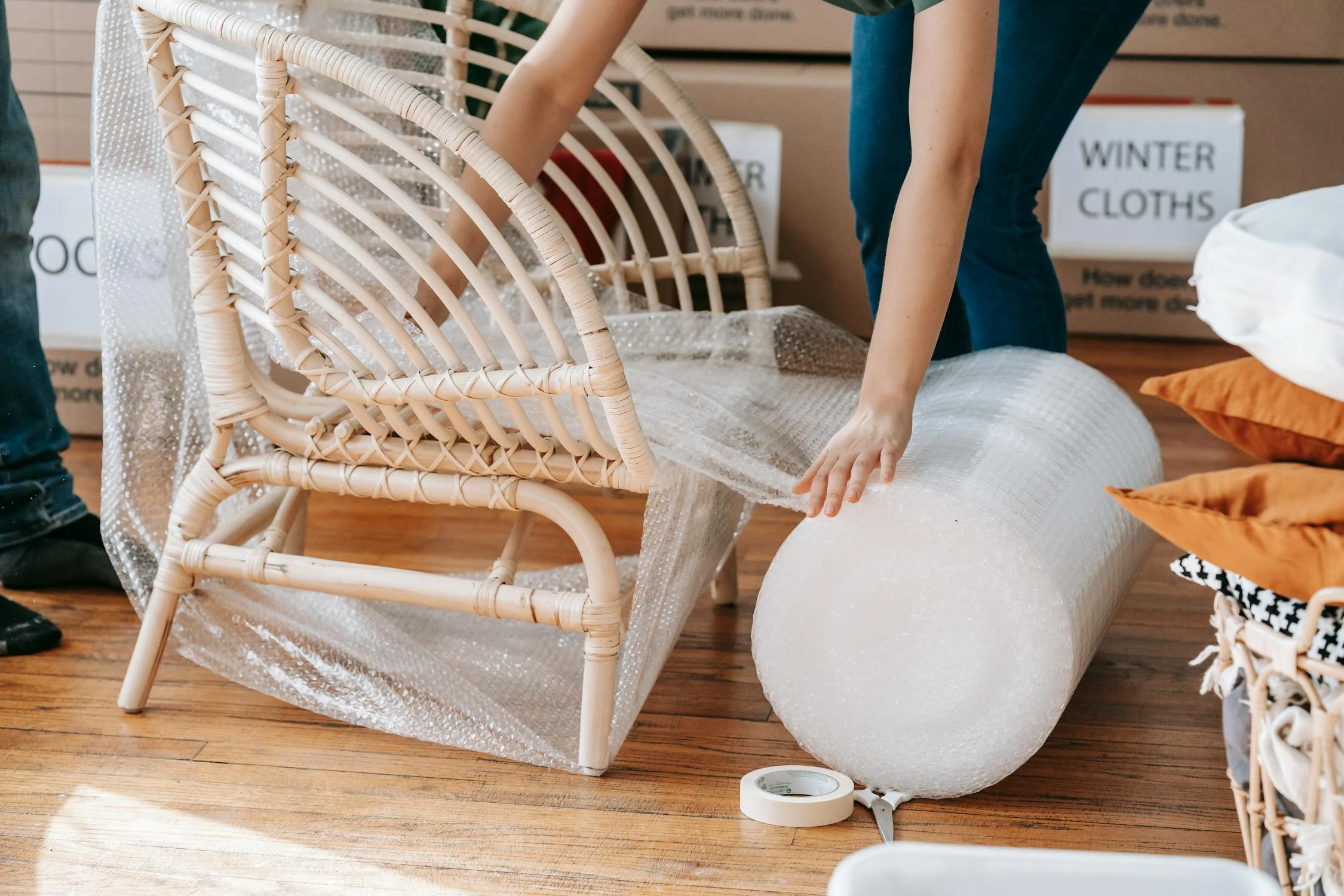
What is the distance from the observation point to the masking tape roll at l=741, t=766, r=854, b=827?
104 cm

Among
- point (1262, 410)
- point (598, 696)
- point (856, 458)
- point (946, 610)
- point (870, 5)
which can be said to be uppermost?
point (870, 5)

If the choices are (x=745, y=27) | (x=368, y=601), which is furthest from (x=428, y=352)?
(x=745, y=27)

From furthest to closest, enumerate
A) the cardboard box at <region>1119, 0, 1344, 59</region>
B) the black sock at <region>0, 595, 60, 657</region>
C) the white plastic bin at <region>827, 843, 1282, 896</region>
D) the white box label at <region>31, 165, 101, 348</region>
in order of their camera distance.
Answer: the cardboard box at <region>1119, 0, 1344, 59</region>
the white box label at <region>31, 165, 101, 348</region>
the black sock at <region>0, 595, 60, 657</region>
the white plastic bin at <region>827, 843, 1282, 896</region>

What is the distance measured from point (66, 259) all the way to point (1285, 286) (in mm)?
1721

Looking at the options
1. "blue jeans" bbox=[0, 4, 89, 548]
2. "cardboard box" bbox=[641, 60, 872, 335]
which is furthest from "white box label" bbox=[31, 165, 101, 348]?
"cardboard box" bbox=[641, 60, 872, 335]

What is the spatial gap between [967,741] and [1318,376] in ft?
1.39

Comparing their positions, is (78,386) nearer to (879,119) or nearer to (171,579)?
(171,579)

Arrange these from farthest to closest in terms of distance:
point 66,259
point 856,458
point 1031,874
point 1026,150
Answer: point 66,259 → point 1026,150 → point 856,458 → point 1031,874

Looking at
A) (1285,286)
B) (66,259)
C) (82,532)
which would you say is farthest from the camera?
(66,259)

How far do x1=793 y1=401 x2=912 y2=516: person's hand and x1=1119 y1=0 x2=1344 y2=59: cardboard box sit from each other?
1.63 meters

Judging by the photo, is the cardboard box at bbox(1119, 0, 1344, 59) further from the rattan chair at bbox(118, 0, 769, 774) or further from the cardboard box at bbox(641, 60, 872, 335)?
the rattan chair at bbox(118, 0, 769, 774)

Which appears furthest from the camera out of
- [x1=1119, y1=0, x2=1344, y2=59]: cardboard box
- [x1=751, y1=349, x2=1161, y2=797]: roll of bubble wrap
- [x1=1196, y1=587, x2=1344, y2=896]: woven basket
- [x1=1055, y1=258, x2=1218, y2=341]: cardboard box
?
[x1=1055, y1=258, x2=1218, y2=341]: cardboard box

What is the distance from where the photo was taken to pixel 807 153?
2424 millimetres

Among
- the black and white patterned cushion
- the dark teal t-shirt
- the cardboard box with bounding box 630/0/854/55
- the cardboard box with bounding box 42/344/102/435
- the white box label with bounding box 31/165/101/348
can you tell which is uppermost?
the dark teal t-shirt
